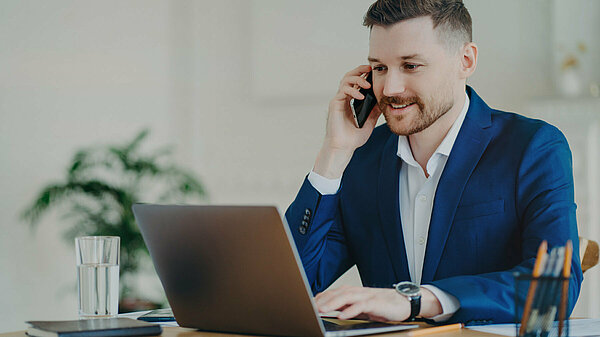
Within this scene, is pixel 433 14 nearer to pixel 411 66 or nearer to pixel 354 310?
pixel 411 66

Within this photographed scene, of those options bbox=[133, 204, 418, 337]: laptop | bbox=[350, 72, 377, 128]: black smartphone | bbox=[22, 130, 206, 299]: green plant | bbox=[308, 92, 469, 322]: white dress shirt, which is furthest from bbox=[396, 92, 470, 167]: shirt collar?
bbox=[22, 130, 206, 299]: green plant

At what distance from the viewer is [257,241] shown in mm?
1113

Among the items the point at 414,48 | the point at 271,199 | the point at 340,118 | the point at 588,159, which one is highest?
the point at 414,48

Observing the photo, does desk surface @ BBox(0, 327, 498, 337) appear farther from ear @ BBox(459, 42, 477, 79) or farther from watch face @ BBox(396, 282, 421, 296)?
ear @ BBox(459, 42, 477, 79)

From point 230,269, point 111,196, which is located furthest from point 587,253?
point 111,196

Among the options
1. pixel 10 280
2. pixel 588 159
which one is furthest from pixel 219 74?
pixel 588 159

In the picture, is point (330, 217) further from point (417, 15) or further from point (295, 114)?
point (295, 114)

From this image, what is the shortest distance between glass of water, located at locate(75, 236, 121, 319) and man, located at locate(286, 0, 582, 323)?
1.74 ft

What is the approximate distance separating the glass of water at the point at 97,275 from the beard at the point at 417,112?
758mm

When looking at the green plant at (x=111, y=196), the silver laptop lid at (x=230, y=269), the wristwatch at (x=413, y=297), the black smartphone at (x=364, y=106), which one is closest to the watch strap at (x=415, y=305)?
the wristwatch at (x=413, y=297)

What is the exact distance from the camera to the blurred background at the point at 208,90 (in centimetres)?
376

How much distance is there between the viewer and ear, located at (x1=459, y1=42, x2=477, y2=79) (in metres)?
1.90

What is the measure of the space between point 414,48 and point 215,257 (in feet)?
2.76

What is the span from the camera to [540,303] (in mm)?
971
